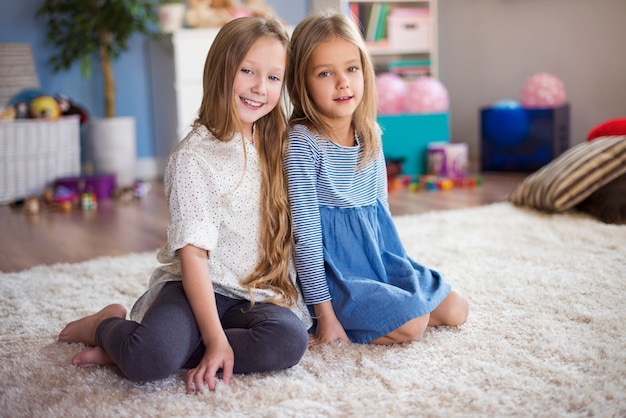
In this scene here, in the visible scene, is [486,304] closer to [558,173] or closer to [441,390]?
[441,390]

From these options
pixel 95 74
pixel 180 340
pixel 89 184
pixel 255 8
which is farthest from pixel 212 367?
pixel 95 74

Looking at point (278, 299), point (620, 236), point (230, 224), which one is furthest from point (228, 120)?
point (620, 236)

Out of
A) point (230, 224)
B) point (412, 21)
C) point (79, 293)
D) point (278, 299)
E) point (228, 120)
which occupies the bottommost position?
point (79, 293)

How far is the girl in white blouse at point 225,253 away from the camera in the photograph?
1.10 metres

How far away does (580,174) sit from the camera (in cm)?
231

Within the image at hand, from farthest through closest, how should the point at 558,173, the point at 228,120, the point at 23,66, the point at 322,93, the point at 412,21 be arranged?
the point at 412,21 < the point at 23,66 < the point at 558,173 < the point at 322,93 < the point at 228,120

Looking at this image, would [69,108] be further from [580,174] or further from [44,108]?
[580,174]

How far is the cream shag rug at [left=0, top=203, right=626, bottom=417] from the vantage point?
39.0 inches

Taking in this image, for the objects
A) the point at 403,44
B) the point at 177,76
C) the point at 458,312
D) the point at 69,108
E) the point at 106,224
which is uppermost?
the point at 403,44

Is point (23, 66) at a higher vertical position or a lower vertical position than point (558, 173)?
higher

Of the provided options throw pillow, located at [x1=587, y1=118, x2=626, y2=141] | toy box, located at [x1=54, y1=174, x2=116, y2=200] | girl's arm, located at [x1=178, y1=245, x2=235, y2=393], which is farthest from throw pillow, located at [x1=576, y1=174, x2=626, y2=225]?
toy box, located at [x1=54, y1=174, x2=116, y2=200]

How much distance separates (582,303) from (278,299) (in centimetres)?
63

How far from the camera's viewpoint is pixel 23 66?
347 cm

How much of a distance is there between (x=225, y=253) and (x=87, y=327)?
296mm
